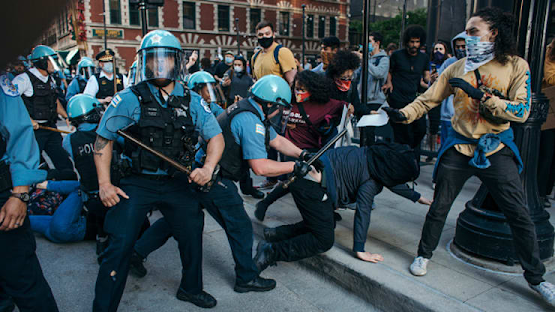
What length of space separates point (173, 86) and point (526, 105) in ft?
8.33

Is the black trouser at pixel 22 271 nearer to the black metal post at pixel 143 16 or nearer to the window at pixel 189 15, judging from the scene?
the black metal post at pixel 143 16

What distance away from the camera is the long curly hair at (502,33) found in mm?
2994

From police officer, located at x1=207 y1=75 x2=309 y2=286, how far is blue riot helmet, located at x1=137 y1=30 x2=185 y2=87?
61cm

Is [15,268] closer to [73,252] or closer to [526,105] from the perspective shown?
[73,252]

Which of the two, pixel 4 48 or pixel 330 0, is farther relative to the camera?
pixel 330 0

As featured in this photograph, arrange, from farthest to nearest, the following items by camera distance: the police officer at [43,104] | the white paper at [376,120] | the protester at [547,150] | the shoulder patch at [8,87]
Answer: the police officer at [43,104] < the protester at [547,150] < the white paper at [376,120] < the shoulder patch at [8,87]

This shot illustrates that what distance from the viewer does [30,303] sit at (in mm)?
2297

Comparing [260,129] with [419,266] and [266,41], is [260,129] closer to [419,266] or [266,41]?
[419,266]

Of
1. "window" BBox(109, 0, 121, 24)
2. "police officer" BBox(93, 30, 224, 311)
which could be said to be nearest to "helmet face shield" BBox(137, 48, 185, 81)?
"police officer" BBox(93, 30, 224, 311)

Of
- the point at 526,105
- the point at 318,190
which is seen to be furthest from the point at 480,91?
the point at 318,190

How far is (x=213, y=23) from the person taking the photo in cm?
3628

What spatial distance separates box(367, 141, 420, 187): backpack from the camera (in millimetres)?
3516

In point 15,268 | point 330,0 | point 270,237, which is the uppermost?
point 330,0

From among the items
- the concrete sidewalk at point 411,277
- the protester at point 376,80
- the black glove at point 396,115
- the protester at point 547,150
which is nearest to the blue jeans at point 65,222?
the concrete sidewalk at point 411,277
